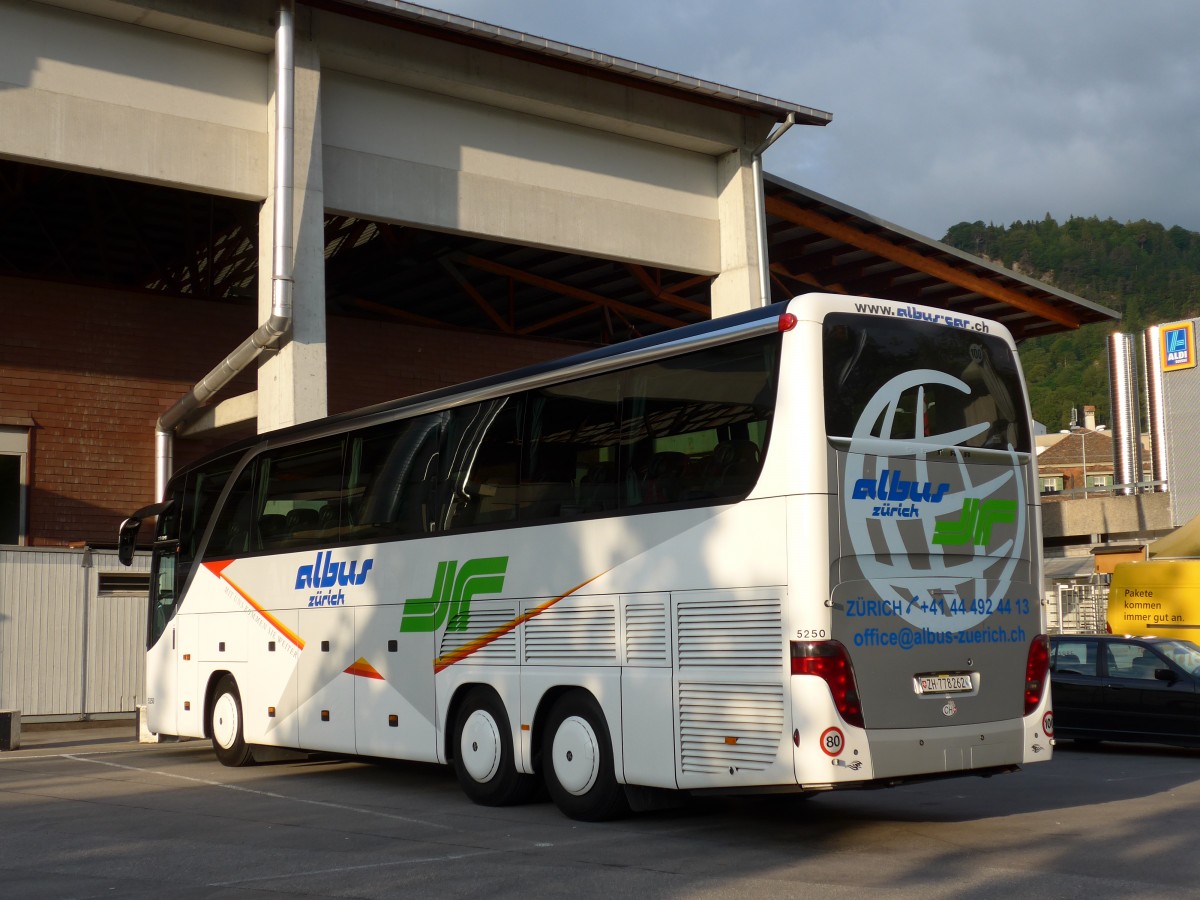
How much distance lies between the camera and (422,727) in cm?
1280

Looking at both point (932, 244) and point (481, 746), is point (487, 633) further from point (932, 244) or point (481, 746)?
point (932, 244)

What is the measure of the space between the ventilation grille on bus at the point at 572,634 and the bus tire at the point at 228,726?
5.45 m

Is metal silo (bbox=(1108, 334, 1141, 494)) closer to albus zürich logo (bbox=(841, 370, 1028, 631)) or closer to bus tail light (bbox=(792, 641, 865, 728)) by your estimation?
albus zürich logo (bbox=(841, 370, 1028, 631))

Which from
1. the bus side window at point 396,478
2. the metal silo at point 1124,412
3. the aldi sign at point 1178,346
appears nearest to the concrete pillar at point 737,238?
the bus side window at point 396,478

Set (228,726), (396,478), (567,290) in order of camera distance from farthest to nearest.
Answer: (567,290), (228,726), (396,478)

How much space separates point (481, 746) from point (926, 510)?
14.7 feet

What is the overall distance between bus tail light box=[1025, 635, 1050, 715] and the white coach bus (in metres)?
0.03

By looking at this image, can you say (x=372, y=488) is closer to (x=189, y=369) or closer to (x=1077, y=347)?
(x=189, y=369)

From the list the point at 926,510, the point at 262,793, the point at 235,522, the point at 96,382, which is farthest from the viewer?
the point at 96,382

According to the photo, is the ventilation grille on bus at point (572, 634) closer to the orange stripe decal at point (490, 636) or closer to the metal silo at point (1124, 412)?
the orange stripe decal at point (490, 636)

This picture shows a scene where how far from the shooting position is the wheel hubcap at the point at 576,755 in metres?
10.8

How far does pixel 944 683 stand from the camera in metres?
9.80

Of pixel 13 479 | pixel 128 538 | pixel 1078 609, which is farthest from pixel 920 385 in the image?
pixel 1078 609

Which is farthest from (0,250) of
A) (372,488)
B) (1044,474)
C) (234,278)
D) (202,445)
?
(1044,474)
